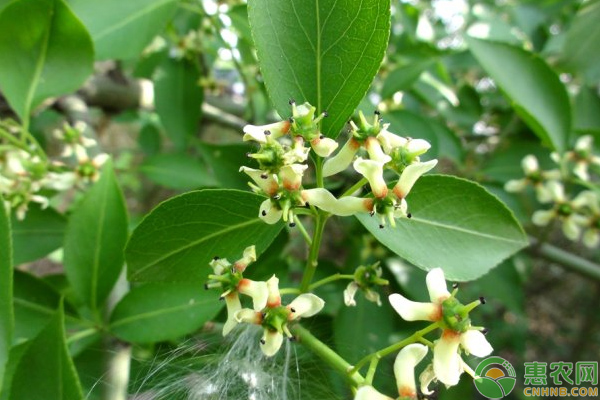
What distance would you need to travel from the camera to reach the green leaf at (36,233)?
132 cm

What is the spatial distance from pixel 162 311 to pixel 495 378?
714 millimetres

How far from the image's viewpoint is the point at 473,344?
2.46 ft

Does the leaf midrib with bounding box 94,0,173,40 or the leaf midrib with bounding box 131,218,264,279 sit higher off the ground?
the leaf midrib with bounding box 94,0,173,40

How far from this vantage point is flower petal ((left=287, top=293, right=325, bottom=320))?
2.58 feet

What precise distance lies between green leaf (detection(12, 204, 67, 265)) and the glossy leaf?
0.41 feet

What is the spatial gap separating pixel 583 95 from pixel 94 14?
1586mm

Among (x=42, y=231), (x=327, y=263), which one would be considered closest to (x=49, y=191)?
(x=42, y=231)

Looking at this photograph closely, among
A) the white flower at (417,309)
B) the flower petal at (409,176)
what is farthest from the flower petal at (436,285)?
the flower petal at (409,176)

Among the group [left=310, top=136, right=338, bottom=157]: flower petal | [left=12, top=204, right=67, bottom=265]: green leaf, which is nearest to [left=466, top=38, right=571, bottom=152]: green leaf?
[left=310, top=136, right=338, bottom=157]: flower petal

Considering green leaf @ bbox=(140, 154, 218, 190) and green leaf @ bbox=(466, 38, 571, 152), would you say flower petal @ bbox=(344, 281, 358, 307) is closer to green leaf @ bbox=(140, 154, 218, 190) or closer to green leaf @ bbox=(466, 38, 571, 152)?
green leaf @ bbox=(466, 38, 571, 152)

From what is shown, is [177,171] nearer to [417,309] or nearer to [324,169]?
[324,169]

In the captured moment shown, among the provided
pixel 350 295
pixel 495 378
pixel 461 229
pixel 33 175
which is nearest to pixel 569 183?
pixel 495 378

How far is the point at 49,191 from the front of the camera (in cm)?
138

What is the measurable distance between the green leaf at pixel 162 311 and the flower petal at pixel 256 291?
0.29 meters
